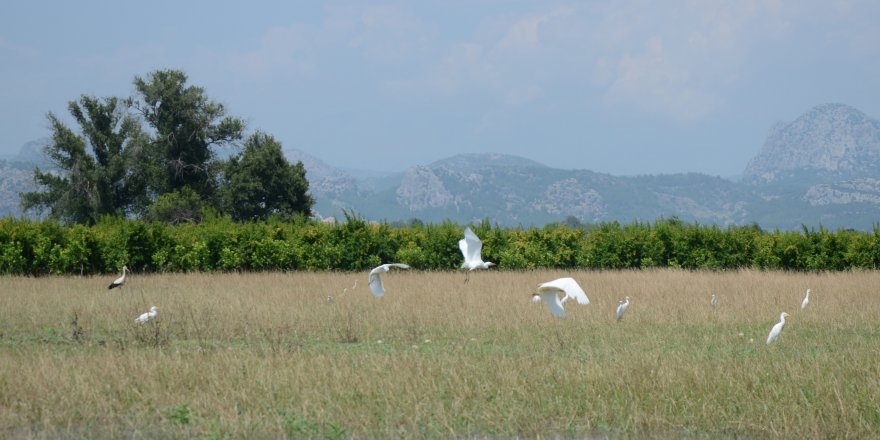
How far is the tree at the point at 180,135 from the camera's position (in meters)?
47.6

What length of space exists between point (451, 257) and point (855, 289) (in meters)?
12.3

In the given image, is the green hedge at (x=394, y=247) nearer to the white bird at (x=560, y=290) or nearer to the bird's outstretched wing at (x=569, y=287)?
the white bird at (x=560, y=290)

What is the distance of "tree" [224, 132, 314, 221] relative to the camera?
148ft

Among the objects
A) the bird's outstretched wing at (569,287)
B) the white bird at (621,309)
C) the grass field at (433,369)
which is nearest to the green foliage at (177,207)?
the grass field at (433,369)

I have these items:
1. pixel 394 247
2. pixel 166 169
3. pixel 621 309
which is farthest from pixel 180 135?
pixel 621 309

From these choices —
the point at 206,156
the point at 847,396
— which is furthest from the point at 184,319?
the point at 206,156

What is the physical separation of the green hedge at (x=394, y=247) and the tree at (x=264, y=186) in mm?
17313

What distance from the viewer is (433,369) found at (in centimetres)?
969

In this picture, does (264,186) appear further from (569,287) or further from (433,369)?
(433,369)

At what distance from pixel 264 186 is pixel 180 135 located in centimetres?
663

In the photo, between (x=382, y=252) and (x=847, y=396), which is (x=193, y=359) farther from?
(x=382, y=252)

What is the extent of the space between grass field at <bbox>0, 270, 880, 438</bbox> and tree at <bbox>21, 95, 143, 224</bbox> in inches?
1277

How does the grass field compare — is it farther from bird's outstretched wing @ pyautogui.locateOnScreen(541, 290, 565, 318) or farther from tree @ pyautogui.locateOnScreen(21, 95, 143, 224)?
tree @ pyautogui.locateOnScreen(21, 95, 143, 224)

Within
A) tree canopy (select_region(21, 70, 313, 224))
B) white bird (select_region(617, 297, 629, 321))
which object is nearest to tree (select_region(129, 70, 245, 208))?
tree canopy (select_region(21, 70, 313, 224))
